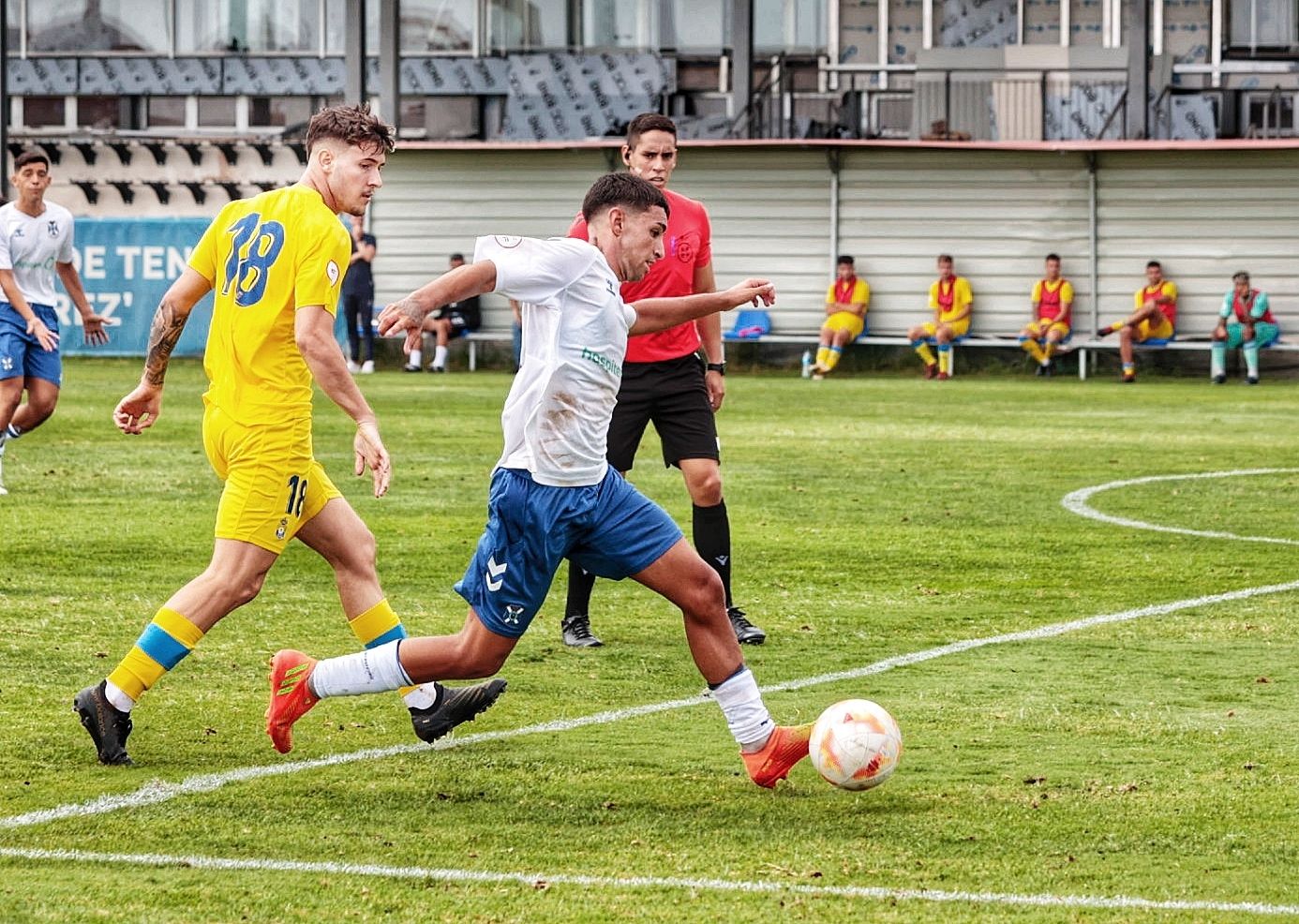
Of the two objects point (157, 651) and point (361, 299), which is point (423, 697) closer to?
point (157, 651)

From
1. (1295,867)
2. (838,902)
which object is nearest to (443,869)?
(838,902)

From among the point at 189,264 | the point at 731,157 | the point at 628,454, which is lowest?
the point at 628,454

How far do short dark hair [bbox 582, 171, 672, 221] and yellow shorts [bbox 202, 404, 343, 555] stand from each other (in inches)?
44.0

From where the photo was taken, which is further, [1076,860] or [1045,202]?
[1045,202]

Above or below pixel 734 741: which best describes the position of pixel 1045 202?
above

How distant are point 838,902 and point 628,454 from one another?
4.02 meters

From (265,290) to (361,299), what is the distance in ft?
79.7

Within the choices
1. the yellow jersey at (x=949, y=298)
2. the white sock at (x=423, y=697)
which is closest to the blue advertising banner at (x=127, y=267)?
the yellow jersey at (x=949, y=298)

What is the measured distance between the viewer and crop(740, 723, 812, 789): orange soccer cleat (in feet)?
18.1

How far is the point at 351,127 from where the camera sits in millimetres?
5984

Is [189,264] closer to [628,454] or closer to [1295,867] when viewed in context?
[628,454]

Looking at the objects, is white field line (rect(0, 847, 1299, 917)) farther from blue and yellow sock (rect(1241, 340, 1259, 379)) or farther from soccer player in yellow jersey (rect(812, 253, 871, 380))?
soccer player in yellow jersey (rect(812, 253, 871, 380))

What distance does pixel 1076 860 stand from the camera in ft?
15.6

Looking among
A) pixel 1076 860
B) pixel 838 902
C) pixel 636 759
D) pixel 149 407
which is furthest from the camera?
pixel 149 407
